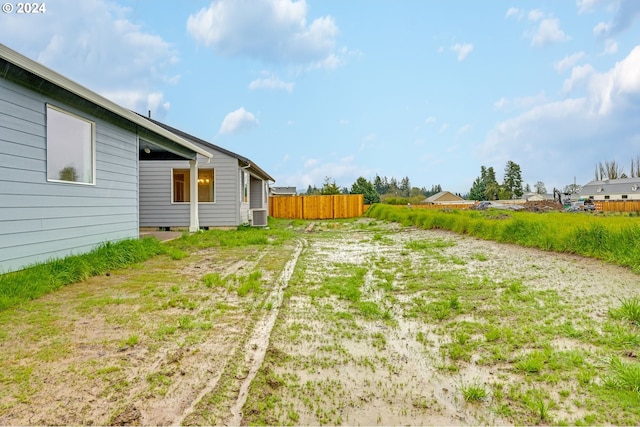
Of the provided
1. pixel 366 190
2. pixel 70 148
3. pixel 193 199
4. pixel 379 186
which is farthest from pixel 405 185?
pixel 70 148

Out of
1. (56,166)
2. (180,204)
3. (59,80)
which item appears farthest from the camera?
(180,204)

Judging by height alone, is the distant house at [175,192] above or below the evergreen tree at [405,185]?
below

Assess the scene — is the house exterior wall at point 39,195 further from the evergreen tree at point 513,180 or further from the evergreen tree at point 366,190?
the evergreen tree at point 513,180

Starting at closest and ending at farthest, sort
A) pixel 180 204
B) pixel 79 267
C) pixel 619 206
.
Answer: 1. pixel 79 267
2. pixel 180 204
3. pixel 619 206

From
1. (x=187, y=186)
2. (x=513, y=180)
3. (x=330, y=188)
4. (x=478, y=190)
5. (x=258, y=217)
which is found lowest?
(x=258, y=217)

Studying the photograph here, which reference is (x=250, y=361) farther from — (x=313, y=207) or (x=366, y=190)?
(x=366, y=190)

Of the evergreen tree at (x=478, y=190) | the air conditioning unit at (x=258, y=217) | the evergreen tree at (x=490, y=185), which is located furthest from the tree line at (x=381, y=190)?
the air conditioning unit at (x=258, y=217)

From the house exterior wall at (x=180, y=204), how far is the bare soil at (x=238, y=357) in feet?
23.8

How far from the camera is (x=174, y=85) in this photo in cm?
1473

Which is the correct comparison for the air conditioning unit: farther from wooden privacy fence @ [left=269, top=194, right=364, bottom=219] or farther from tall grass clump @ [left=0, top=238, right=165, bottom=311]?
wooden privacy fence @ [left=269, top=194, right=364, bottom=219]

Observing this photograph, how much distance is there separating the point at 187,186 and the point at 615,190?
61.0 meters

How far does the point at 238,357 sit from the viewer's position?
239 centimetres

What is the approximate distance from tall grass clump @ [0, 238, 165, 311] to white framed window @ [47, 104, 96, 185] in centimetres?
124

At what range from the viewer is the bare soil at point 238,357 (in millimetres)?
1748
